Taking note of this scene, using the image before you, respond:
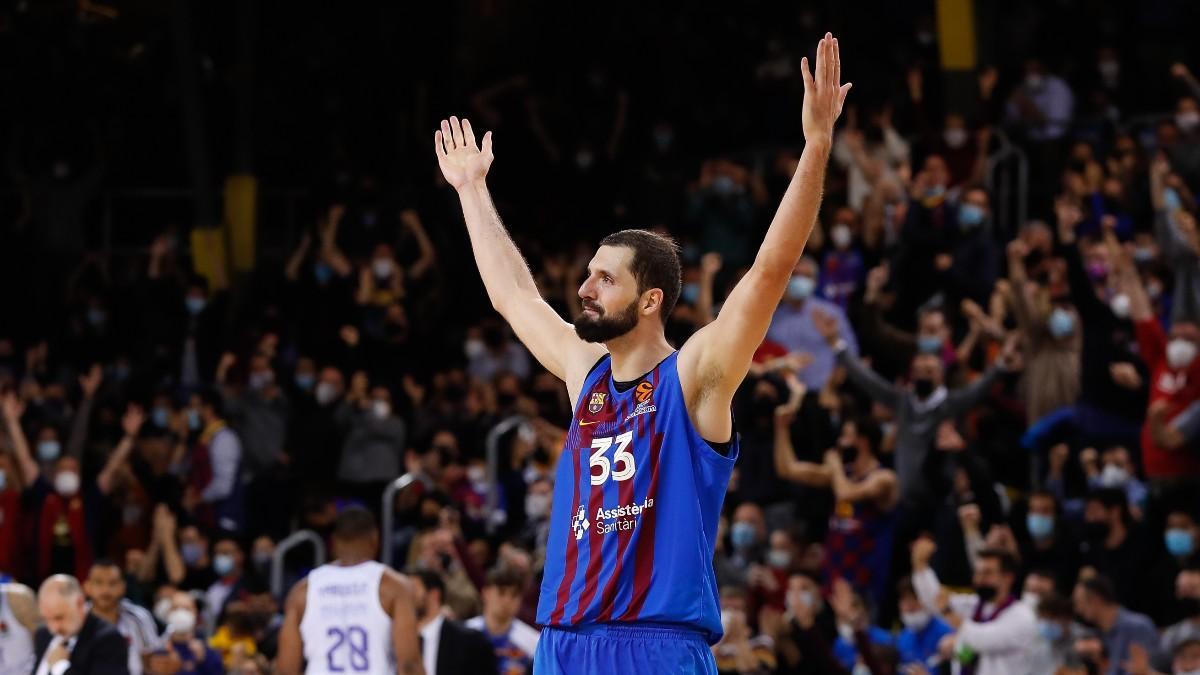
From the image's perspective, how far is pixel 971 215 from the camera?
1652cm

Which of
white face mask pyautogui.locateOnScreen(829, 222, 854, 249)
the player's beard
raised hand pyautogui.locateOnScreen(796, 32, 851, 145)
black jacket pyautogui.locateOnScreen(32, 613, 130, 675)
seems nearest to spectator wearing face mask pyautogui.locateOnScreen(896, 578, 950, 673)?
white face mask pyautogui.locateOnScreen(829, 222, 854, 249)

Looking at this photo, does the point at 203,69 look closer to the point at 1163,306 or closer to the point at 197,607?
the point at 197,607

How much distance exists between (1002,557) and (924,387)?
258cm

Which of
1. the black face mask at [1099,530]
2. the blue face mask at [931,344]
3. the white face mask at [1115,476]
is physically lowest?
the black face mask at [1099,530]

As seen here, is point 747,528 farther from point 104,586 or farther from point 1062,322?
point 104,586

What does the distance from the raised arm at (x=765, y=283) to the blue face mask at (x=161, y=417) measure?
1350 cm

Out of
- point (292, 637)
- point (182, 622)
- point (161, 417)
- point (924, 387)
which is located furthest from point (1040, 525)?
point (161, 417)

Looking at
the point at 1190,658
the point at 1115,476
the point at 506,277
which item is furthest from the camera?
the point at 1115,476

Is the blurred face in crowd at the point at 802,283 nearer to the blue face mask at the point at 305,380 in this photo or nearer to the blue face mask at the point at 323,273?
the blue face mask at the point at 305,380

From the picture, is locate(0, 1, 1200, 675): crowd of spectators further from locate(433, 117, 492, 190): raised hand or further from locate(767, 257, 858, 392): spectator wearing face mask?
locate(433, 117, 492, 190): raised hand

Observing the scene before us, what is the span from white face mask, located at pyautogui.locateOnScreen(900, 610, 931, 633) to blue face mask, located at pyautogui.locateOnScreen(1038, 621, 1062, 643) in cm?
115

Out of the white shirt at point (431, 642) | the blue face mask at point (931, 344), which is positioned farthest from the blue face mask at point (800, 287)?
the white shirt at point (431, 642)

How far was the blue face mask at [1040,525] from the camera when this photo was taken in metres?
13.7

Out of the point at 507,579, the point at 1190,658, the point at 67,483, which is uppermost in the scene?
the point at 67,483
